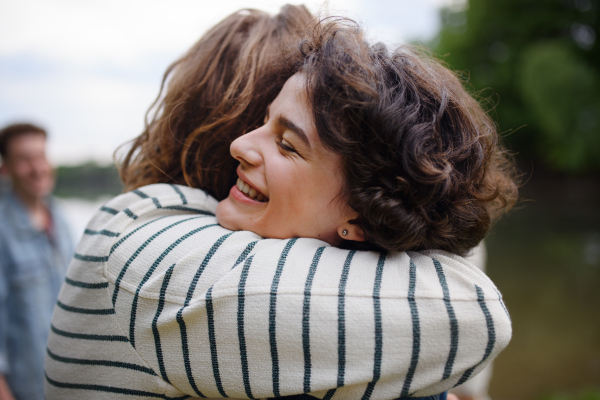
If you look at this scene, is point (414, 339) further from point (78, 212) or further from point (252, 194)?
point (78, 212)

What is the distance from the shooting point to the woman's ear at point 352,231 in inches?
53.9

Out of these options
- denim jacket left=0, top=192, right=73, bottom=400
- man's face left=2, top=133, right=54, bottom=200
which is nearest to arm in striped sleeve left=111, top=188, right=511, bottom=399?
denim jacket left=0, top=192, right=73, bottom=400

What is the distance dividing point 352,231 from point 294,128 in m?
0.38

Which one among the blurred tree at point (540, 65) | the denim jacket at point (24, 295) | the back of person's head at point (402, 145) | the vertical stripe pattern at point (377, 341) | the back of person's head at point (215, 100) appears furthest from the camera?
the blurred tree at point (540, 65)

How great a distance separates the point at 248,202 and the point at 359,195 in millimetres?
363

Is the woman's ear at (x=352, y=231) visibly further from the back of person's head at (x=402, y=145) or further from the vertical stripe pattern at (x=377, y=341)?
the vertical stripe pattern at (x=377, y=341)

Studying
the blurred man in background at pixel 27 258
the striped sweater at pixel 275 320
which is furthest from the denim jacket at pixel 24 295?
the striped sweater at pixel 275 320

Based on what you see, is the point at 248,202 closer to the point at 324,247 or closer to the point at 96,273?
the point at 324,247

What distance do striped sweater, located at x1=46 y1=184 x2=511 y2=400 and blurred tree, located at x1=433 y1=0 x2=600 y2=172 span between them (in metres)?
6.31

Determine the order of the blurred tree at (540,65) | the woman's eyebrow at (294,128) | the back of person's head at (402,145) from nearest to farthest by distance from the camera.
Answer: the back of person's head at (402,145)
the woman's eyebrow at (294,128)
the blurred tree at (540,65)

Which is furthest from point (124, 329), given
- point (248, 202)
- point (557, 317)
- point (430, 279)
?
point (557, 317)

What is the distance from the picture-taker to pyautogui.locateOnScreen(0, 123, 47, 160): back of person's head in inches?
155

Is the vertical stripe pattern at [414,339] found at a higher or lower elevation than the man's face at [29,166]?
higher

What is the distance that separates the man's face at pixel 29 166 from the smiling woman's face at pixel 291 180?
3152 millimetres
